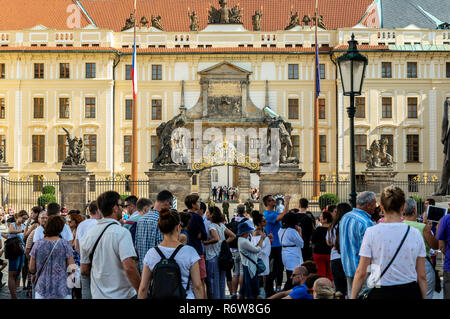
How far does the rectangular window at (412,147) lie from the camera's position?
4234 centimetres

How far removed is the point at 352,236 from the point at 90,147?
37.4 metres

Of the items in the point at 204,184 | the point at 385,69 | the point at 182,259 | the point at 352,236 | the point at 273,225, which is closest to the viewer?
the point at 182,259

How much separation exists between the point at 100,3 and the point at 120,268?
44288 millimetres

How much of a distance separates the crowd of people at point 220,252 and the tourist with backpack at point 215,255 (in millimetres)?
15

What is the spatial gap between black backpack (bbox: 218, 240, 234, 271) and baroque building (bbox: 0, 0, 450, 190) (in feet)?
109

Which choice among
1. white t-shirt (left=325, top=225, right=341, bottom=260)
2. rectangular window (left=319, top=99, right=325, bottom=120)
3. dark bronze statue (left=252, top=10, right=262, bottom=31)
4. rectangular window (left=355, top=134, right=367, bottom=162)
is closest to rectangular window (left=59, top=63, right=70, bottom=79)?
dark bronze statue (left=252, top=10, right=262, bottom=31)

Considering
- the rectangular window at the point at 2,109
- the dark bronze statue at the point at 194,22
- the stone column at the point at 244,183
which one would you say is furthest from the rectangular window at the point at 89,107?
the stone column at the point at 244,183

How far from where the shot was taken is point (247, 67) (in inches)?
1663

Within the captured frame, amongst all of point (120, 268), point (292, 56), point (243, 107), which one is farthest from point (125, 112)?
point (120, 268)

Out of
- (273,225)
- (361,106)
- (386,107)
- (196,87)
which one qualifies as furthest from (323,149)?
(273,225)

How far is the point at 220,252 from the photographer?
896 centimetres

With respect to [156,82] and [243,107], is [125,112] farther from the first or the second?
[243,107]

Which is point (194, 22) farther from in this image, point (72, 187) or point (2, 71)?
point (72, 187)

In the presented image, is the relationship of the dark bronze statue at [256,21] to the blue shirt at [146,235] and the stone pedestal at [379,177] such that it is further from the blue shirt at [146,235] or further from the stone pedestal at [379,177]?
the blue shirt at [146,235]
